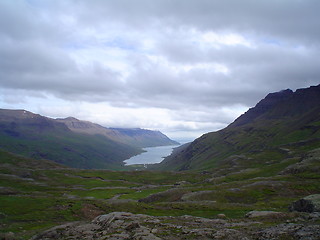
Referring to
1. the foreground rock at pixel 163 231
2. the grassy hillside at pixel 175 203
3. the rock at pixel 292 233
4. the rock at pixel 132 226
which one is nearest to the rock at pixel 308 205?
the grassy hillside at pixel 175 203

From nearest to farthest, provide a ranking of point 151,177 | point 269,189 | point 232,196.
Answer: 1. point 232,196
2. point 269,189
3. point 151,177

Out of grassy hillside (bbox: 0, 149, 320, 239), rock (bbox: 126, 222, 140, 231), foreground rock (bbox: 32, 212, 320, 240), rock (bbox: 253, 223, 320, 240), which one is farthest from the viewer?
grassy hillside (bbox: 0, 149, 320, 239)

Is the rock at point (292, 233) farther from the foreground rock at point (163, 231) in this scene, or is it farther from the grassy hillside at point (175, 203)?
the grassy hillside at point (175, 203)

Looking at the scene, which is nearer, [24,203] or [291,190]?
[24,203]

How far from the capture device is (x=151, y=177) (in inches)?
6683

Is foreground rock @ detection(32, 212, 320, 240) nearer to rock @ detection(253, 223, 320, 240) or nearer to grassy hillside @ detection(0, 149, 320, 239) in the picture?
rock @ detection(253, 223, 320, 240)

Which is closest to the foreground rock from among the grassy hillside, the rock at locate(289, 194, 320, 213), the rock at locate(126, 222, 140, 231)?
the rock at locate(126, 222, 140, 231)

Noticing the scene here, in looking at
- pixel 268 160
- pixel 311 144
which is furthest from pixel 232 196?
pixel 311 144

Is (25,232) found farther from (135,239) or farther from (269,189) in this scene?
(269,189)

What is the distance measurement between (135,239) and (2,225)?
100 feet

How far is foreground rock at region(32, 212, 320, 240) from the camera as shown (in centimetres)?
2456

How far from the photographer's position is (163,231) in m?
29.2

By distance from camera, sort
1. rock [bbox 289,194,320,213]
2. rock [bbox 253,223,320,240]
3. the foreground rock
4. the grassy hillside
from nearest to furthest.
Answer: rock [bbox 253,223,320,240] → the foreground rock → the grassy hillside → rock [bbox 289,194,320,213]

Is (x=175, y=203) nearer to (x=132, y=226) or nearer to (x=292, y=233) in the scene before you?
(x=132, y=226)
